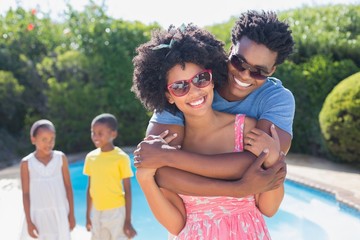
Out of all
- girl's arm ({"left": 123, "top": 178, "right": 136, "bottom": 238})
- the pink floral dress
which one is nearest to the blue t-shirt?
the pink floral dress

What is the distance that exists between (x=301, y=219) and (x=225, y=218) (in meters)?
5.96

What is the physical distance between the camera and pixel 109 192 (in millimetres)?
4715

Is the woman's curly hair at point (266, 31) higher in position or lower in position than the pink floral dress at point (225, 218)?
higher

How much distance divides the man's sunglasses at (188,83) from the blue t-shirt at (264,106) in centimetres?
18

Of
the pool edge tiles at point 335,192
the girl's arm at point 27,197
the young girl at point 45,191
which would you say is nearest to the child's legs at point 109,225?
the young girl at point 45,191

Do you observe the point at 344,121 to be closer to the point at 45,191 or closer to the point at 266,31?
the point at 45,191

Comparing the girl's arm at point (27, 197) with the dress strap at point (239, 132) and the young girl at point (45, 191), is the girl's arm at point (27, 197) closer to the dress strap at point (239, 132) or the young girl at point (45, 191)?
the young girl at point (45, 191)

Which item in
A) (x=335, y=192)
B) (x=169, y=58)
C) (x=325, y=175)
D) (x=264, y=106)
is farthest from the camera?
(x=325, y=175)

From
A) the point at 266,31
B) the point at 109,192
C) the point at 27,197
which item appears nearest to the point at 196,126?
the point at 266,31

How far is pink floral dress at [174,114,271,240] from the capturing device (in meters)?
2.07

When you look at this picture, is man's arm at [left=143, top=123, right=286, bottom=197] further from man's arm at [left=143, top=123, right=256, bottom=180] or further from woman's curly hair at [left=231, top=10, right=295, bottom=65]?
woman's curly hair at [left=231, top=10, right=295, bottom=65]

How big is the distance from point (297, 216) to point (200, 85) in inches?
248

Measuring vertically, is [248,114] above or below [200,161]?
above

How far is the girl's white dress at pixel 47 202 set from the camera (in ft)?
15.0
